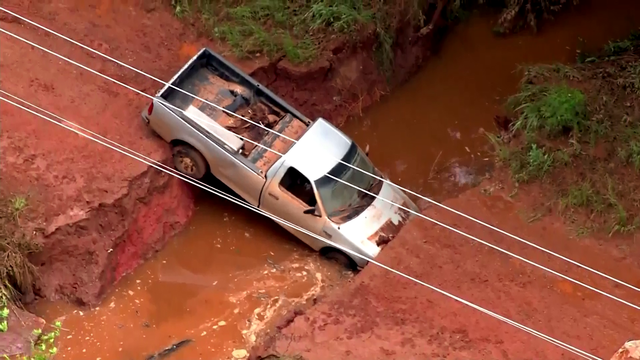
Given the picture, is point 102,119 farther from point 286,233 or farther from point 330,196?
point 330,196

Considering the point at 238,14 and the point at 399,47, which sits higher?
the point at 238,14

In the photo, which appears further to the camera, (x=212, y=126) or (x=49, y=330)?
(x=212, y=126)

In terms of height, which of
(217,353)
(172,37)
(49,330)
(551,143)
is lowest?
(217,353)

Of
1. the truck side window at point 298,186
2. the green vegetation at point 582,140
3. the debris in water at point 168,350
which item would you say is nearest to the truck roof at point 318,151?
the truck side window at point 298,186

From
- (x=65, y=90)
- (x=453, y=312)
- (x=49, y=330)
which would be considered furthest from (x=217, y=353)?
(x=65, y=90)

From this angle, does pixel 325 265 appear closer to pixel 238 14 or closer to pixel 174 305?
pixel 174 305

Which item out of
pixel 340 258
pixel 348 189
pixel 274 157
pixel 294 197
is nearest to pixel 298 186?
pixel 294 197

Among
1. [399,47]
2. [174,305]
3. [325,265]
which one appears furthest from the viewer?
[399,47]
